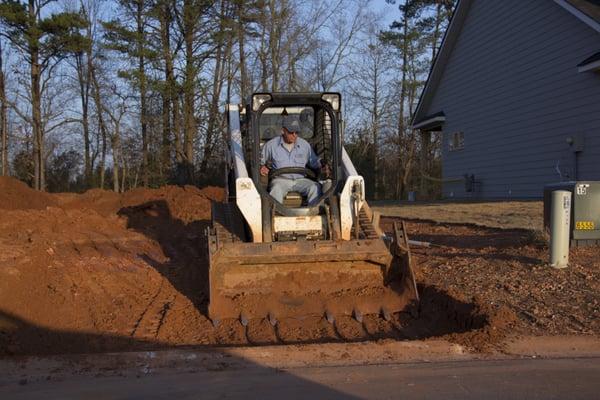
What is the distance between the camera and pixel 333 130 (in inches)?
309

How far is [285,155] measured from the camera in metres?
8.09

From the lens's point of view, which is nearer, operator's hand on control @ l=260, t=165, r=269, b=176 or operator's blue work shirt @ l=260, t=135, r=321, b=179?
operator's hand on control @ l=260, t=165, r=269, b=176

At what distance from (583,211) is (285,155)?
466 cm

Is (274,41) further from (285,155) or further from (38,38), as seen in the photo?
(285,155)

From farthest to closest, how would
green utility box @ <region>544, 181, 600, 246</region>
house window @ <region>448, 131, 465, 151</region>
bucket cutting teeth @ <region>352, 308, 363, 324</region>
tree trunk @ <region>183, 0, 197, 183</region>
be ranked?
tree trunk @ <region>183, 0, 197, 183</region> → house window @ <region>448, 131, 465, 151</region> → green utility box @ <region>544, 181, 600, 246</region> → bucket cutting teeth @ <region>352, 308, 363, 324</region>

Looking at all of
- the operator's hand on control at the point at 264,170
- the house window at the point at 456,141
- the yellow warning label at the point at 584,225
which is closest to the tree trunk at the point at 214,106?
the house window at the point at 456,141

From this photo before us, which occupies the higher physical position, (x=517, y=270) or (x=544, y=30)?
(x=544, y=30)

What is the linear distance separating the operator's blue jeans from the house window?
15389mm

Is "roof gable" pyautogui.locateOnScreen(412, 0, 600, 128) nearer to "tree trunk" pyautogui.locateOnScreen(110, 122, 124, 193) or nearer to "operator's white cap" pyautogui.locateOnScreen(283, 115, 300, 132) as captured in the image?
"operator's white cap" pyautogui.locateOnScreen(283, 115, 300, 132)

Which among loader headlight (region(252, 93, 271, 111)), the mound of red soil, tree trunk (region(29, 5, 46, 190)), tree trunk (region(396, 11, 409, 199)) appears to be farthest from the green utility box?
tree trunk (region(396, 11, 409, 199))

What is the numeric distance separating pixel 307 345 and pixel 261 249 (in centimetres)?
162

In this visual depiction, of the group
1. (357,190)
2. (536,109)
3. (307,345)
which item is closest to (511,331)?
(307,345)

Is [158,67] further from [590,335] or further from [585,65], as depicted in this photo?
[590,335]

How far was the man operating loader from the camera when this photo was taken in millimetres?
7836
